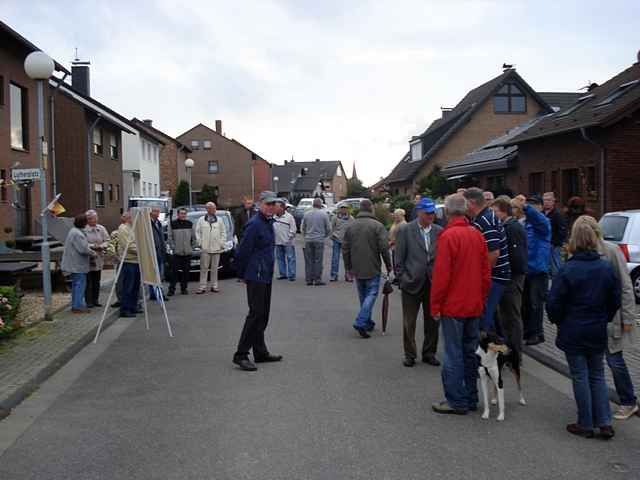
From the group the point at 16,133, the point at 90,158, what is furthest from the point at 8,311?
the point at 90,158

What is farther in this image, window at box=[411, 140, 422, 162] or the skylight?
A: window at box=[411, 140, 422, 162]

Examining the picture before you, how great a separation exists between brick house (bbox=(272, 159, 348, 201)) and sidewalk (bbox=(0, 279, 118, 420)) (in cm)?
9912

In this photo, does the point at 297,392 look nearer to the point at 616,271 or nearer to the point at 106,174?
the point at 616,271

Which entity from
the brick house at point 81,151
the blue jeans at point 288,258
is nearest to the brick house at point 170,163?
the brick house at point 81,151

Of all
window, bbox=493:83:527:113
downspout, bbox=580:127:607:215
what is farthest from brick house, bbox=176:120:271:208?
downspout, bbox=580:127:607:215

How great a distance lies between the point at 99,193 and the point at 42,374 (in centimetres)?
3040

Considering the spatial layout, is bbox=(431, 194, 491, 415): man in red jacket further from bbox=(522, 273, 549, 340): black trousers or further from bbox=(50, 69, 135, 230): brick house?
bbox=(50, 69, 135, 230): brick house

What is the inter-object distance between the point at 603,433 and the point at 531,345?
377 centimetres

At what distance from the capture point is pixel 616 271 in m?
5.94

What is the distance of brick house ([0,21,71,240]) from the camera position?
2147cm

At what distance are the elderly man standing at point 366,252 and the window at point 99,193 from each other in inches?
1110

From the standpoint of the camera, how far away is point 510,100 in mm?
45938

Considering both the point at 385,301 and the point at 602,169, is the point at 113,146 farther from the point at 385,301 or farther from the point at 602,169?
the point at 385,301

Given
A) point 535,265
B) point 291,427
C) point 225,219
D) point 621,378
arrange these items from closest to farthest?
point 291,427 < point 621,378 < point 535,265 < point 225,219
